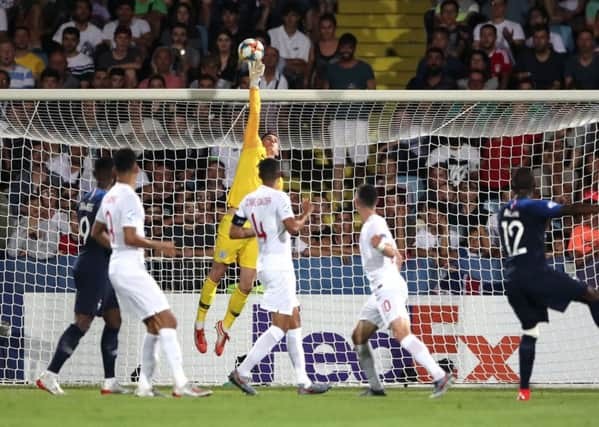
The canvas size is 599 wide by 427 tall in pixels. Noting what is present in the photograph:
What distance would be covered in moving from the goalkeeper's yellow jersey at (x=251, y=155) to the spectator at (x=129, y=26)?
5.28m

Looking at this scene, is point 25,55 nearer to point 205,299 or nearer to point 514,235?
point 205,299

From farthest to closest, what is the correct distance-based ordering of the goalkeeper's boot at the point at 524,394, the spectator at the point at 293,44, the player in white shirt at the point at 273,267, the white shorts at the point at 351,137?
the spectator at the point at 293,44 < the white shorts at the point at 351,137 < the player in white shirt at the point at 273,267 < the goalkeeper's boot at the point at 524,394

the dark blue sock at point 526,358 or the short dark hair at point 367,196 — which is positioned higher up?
the short dark hair at point 367,196

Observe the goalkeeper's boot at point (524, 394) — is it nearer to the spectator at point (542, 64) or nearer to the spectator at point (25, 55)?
the spectator at point (542, 64)

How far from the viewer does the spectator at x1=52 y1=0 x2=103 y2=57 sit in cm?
1775

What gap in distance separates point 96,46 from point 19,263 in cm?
422

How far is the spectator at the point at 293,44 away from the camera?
1758cm

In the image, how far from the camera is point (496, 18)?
59.0 feet

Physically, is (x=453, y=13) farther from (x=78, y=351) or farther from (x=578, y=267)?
(x=78, y=351)

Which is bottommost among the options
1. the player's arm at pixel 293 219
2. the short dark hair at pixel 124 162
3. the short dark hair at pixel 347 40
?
the player's arm at pixel 293 219

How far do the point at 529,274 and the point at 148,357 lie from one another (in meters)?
3.15

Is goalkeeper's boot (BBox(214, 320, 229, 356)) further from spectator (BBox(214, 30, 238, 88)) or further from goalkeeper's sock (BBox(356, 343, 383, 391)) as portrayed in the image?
spectator (BBox(214, 30, 238, 88))

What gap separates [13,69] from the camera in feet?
56.8

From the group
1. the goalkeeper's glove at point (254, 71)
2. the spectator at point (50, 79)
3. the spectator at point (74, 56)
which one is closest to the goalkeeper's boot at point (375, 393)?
the goalkeeper's glove at point (254, 71)
